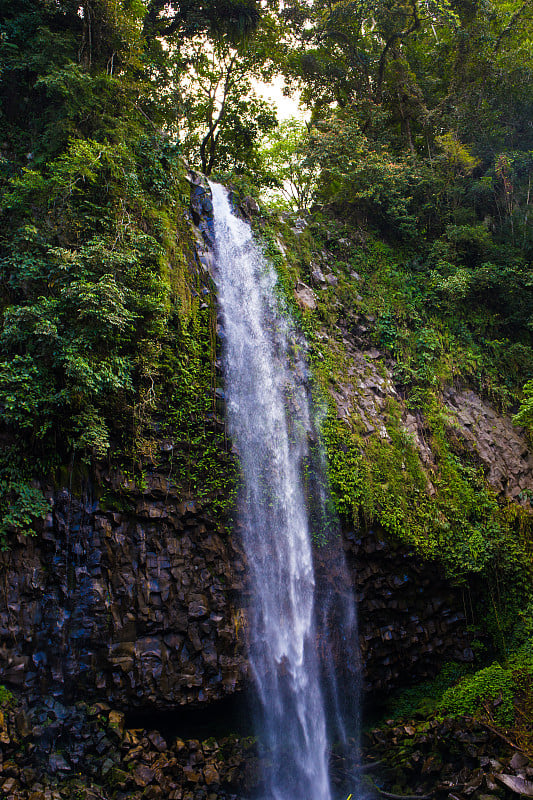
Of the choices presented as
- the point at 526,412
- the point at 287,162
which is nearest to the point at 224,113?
the point at 287,162

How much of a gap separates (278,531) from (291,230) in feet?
25.9

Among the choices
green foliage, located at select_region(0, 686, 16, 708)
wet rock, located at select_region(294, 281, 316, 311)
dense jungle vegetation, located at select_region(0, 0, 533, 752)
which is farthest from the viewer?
wet rock, located at select_region(294, 281, 316, 311)

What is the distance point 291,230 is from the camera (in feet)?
41.1

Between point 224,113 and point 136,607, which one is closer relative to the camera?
point 136,607

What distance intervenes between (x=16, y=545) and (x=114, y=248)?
4831 mm

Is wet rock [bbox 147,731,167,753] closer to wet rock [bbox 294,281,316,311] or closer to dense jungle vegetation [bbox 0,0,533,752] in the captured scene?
dense jungle vegetation [bbox 0,0,533,752]

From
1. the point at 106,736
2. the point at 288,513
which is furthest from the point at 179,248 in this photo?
the point at 106,736

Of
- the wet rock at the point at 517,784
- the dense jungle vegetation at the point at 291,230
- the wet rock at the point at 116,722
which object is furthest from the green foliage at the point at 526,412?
the wet rock at the point at 116,722

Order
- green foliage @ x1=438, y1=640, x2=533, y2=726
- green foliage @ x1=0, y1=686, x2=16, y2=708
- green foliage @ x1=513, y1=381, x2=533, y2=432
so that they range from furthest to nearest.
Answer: green foliage @ x1=513, y1=381, x2=533, y2=432 < green foliage @ x1=438, y1=640, x2=533, y2=726 < green foliage @ x1=0, y1=686, x2=16, y2=708

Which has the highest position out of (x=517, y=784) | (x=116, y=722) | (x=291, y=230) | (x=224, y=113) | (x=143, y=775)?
(x=224, y=113)

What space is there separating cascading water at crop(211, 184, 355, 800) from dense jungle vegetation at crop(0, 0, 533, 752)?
65 centimetres

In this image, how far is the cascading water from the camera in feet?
25.2

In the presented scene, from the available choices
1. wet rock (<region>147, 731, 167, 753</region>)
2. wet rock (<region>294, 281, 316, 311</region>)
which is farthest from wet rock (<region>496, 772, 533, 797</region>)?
wet rock (<region>294, 281, 316, 311</region>)

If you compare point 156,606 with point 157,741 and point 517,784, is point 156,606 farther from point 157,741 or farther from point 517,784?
point 517,784
